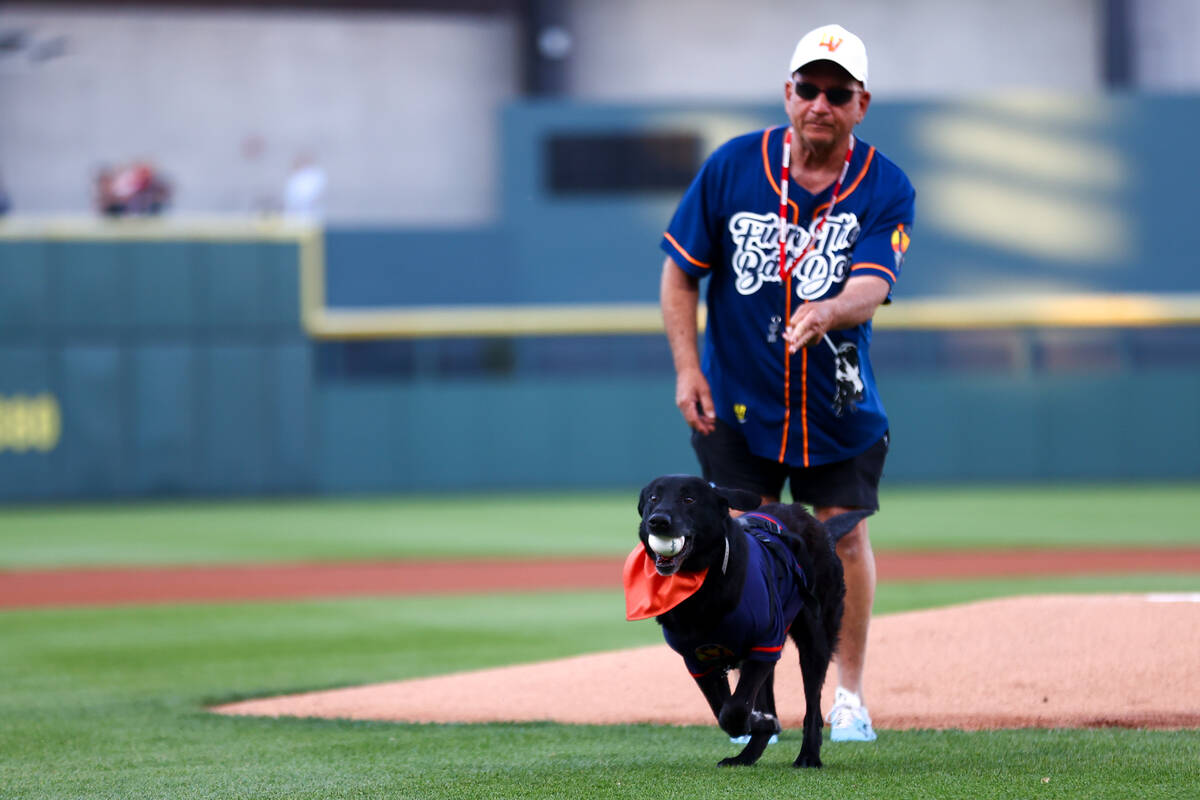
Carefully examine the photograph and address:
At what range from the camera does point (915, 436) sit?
24.8 meters

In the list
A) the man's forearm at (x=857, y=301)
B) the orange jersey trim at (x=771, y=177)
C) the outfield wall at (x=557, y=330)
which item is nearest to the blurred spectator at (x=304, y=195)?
the outfield wall at (x=557, y=330)

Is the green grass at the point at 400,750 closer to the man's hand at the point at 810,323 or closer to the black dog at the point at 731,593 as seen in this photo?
the black dog at the point at 731,593

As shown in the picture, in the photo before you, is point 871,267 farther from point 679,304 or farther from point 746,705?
point 746,705

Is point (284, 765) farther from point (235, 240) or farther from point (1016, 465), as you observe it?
point (1016, 465)

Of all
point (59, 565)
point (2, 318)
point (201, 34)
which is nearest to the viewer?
point (59, 565)

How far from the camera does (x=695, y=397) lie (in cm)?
471

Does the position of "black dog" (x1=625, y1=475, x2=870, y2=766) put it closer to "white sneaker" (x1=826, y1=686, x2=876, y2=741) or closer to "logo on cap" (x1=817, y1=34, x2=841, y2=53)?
"white sneaker" (x1=826, y1=686, x2=876, y2=741)

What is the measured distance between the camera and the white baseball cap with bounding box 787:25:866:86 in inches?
178

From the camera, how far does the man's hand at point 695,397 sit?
4699mm

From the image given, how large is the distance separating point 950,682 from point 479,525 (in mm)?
12898

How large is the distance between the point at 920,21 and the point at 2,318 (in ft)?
59.6

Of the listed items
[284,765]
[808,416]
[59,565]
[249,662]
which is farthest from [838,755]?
[59,565]

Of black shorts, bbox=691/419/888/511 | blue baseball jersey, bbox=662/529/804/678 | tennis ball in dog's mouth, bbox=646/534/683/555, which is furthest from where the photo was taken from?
black shorts, bbox=691/419/888/511

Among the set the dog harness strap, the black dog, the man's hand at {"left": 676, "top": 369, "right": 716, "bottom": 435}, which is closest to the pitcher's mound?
the black dog
